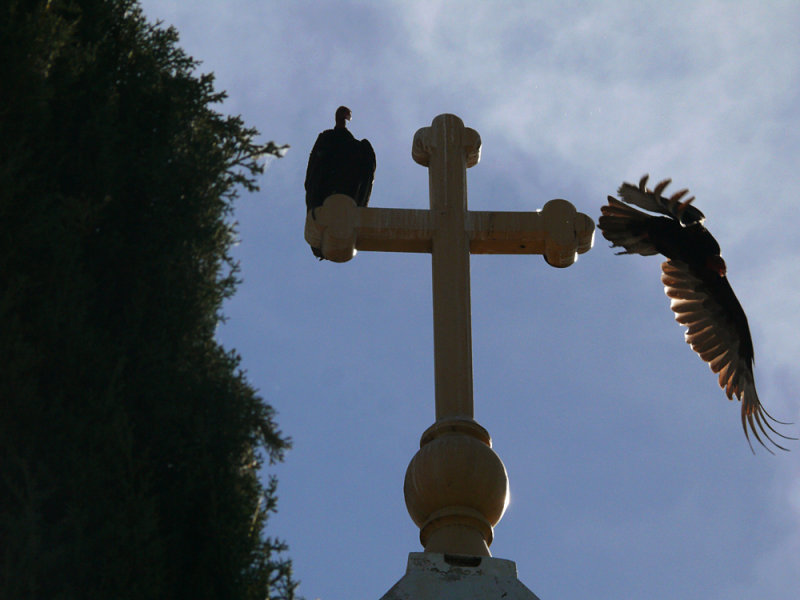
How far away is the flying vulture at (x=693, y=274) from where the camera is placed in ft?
15.3

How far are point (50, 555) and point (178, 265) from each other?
1987 millimetres

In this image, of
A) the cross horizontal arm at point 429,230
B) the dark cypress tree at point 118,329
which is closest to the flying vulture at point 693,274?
the cross horizontal arm at point 429,230

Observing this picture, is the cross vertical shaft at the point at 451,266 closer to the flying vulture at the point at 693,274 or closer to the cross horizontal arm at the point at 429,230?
the cross horizontal arm at the point at 429,230

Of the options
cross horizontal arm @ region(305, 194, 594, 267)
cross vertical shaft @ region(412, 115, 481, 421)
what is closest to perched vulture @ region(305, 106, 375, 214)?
cross vertical shaft @ region(412, 115, 481, 421)

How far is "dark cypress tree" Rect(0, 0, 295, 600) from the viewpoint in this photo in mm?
5395

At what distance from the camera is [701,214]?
4973 mm

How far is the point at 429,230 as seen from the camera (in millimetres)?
3674

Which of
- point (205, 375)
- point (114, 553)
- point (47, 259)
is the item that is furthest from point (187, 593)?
point (47, 259)

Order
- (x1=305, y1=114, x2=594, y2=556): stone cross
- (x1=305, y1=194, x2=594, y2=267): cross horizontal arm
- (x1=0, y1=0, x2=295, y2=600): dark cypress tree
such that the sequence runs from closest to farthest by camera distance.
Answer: (x1=305, y1=114, x2=594, y2=556): stone cross
(x1=305, y1=194, x2=594, y2=267): cross horizontal arm
(x1=0, y1=0, x2=295, y2=600): dark cypress tree

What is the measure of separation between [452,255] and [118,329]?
3122 millimetres

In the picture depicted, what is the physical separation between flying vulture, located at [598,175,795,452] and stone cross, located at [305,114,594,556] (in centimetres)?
85

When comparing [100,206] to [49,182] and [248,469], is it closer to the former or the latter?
[49,182]

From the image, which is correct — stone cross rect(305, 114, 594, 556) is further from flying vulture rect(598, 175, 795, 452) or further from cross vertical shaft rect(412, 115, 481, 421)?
flying vulture rect(598, 175, 795, 452)

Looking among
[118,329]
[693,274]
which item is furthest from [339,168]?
[118,329]
